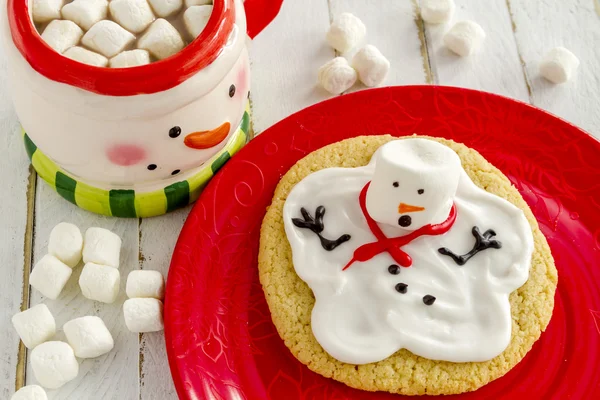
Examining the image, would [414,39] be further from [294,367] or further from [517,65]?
[294,367]

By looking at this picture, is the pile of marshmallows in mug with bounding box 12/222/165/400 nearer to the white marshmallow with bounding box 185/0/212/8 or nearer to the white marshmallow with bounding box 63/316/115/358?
the white marshmallow with bounding box 63/316/115/358

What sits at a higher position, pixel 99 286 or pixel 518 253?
pixel 518 253

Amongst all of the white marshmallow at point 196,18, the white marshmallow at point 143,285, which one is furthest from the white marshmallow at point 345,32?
the white marshmallow at point 143,285

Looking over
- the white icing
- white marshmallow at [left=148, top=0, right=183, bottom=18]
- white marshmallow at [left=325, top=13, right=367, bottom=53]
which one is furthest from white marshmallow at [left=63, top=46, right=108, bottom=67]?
white marshmallow at [left=325, top=13, right=367, bottom=53]

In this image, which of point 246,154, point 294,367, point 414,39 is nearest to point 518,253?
point 294,367

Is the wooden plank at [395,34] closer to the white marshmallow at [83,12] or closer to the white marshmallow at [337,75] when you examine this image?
the white marshmallow at [337,75]

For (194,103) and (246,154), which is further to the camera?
(246,154)

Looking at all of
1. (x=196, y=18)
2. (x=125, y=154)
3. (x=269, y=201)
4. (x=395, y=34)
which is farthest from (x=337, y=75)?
(x=125, y=154)
